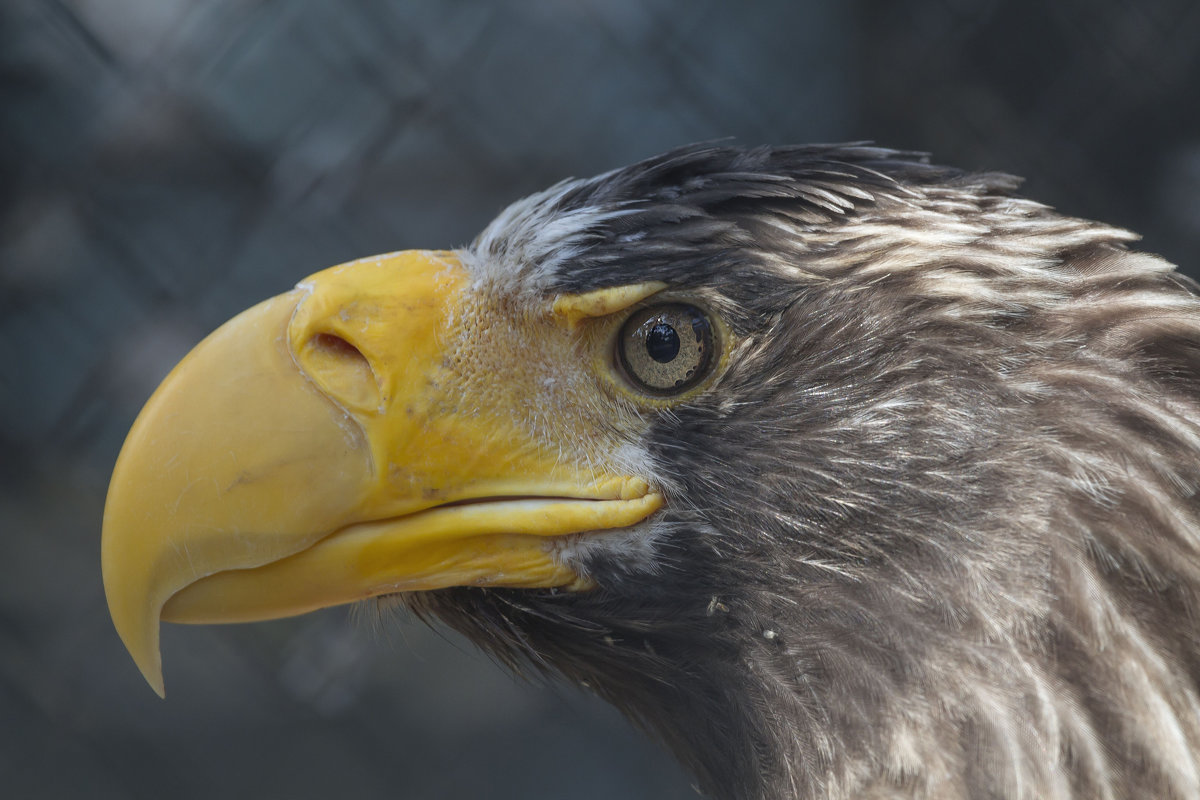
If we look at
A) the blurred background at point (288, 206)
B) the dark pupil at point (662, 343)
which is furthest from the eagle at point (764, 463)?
the blurred background at point (288, 206)

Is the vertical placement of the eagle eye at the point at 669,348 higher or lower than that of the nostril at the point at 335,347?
higher

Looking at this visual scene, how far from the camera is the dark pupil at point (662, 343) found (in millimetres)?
1195

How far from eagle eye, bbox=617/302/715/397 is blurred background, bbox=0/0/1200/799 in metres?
1.27

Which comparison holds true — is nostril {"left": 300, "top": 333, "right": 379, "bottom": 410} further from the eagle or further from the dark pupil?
the dark pupil

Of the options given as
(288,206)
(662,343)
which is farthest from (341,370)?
(288,206)

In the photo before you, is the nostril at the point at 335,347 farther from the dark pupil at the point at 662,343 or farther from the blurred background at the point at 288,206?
the blurred background at the point at 288,206

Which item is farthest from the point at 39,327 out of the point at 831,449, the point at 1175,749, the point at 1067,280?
the point at 1175,749

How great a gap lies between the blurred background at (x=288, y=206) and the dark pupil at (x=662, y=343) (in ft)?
4.22

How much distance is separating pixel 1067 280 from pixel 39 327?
2.12 metres

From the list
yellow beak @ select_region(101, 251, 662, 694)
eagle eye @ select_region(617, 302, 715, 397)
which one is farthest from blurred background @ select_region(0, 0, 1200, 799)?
eagle eye @ select_region(617, 302, 715, 397)

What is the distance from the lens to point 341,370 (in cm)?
121

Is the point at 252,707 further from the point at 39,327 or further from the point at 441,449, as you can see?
the point at 441,449

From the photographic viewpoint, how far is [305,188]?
92.5 inches

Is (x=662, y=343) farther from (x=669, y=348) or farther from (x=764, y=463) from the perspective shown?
(x=764, y=463)
